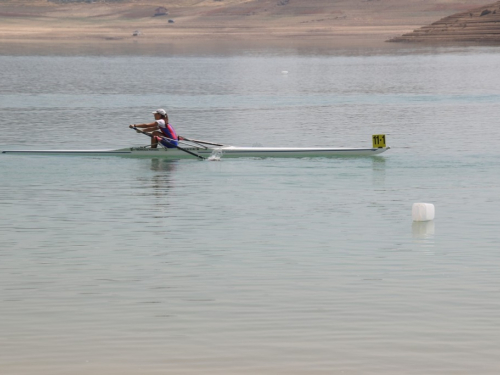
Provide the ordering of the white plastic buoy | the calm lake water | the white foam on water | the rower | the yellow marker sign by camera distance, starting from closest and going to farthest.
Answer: the calm lake water
the white plastic buoy
the rower
the yellow marker sign
the white foam on water

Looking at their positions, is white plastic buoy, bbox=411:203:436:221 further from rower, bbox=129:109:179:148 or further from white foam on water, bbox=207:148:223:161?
rower, bbox=129:109:179:148

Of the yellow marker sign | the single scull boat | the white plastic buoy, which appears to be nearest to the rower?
the single scull boat

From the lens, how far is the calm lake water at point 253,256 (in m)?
14.8

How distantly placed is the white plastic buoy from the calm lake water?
25 cm

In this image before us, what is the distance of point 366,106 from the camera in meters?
67.4

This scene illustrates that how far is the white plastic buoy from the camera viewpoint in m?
24.8

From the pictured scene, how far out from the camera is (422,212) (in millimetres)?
24906

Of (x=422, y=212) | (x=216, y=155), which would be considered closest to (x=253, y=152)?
(x=216, y=155)

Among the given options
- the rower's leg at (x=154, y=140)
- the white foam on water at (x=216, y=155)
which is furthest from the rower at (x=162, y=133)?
the white foam on water at (x=216, y=155)

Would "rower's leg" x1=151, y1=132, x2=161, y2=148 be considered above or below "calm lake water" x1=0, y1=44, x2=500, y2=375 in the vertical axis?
above

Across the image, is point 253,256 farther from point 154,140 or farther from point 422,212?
point 154,140

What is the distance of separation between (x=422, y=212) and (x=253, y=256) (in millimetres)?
5280

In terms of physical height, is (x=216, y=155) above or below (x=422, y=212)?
above

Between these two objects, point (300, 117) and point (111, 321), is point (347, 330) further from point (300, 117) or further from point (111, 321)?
point (300, 117)
